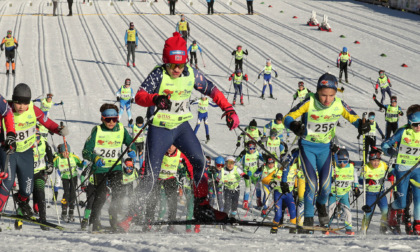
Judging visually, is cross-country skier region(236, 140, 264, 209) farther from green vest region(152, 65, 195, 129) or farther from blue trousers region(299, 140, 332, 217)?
green vest region(152, 65, 195, 129)

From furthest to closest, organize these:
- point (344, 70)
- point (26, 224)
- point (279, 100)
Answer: point (344, 70)
point (279, 100)
point (26, 224)

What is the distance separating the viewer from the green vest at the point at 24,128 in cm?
775

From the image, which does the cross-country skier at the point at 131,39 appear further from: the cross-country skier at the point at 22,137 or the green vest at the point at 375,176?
the cross-country skier at the point at 22,137

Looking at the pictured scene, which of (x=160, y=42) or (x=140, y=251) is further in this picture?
(x=160, y=42)

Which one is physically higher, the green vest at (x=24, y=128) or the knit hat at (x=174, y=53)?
the knit hat at (x=174, y=53)

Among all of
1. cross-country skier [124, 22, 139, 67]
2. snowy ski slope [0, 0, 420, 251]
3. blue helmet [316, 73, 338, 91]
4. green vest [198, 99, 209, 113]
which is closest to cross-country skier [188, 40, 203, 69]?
snowy ski slope [0, 0, 420, 251]

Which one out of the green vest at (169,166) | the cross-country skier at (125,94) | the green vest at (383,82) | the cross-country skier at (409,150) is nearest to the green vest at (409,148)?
the cross-country skier at (409,150)

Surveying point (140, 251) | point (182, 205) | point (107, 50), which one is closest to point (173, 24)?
point (107, 50)

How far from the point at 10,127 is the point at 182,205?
6.36m

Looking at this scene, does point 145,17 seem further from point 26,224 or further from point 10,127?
point 10,127

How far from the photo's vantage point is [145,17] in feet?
121

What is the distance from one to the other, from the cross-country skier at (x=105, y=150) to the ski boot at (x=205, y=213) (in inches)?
78.2

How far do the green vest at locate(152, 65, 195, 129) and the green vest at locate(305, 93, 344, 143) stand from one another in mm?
1473

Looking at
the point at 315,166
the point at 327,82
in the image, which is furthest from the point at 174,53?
the point at 315,166
